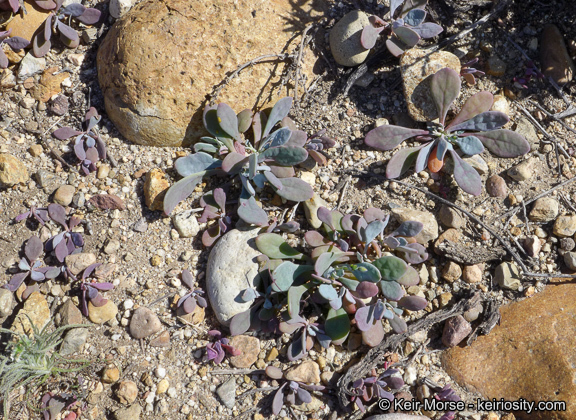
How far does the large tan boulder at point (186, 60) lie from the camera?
2.96 metres

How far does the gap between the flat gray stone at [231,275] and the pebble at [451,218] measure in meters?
1.28

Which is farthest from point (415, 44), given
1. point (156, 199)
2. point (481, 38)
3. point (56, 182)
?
point (56, 182)

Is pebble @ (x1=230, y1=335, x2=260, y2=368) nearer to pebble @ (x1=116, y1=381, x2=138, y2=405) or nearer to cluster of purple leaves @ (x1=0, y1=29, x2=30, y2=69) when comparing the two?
pebble @ (x1=116, y1=381, x2=138, y2=405)

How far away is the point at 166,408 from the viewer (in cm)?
269

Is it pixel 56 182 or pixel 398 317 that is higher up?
pixel 56 182

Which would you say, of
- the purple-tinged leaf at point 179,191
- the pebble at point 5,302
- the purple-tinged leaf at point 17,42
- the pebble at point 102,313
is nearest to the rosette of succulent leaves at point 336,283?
the purple-tinged leaf at point 179,191

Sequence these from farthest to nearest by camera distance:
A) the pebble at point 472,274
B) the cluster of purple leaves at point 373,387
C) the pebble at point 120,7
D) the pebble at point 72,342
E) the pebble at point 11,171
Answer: the pebble at point 120,7 < the pebble at point 11,171 < the pebble at point 472,274 < the pebble at point 72,342 < the cluster of purple leaves at point 373,387

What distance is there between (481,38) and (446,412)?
8.63ft

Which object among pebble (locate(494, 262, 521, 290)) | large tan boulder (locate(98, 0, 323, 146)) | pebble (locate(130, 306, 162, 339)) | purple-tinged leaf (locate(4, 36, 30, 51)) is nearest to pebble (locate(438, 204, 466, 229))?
pebble (locate(494, 262, 521, 290))

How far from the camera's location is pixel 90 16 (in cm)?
322

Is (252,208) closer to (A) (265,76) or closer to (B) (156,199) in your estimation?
(B) (156,199)

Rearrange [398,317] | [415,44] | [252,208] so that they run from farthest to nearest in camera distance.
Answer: [415,44]
[252,208]
[398,317]

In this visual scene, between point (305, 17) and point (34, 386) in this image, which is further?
point (305, 17)

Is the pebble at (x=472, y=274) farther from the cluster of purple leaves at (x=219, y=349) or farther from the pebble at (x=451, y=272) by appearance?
the cluster of purple leaves at (x=219, y=349)
